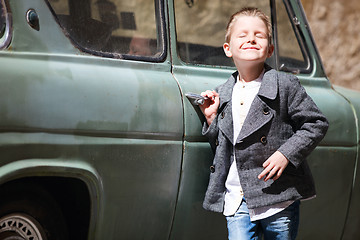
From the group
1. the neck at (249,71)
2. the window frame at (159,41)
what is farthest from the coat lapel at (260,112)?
the window frame at (159,41)

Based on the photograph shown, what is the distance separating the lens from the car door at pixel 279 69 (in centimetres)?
315

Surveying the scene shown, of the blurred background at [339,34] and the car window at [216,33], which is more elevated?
the blurred background at [339,34]

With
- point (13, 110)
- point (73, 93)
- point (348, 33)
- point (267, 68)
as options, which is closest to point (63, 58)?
point (73, 93)

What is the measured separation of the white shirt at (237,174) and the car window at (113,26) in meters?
0.49

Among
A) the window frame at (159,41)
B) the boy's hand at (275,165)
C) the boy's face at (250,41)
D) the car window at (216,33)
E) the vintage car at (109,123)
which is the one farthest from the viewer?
the car window at (216,33)

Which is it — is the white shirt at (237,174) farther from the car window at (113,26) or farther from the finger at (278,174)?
the car window at (113,26)

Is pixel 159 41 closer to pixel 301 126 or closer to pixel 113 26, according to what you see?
pixel 113 26

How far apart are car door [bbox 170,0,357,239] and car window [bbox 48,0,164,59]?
0.43 feet

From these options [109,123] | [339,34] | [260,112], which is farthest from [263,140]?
[339,34]

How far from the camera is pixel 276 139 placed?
2918 mm

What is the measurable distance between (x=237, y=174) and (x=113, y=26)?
0.92 meters

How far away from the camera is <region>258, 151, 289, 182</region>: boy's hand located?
2.83 m

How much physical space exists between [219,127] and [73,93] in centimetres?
71

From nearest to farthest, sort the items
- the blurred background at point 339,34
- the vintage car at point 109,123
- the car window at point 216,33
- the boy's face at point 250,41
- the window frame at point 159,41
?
the vintage car at point 109,123, the boy's face at point 250,41, the window frame at point 159,41, the car window at point 216,33, the blurred background at point 339,34
